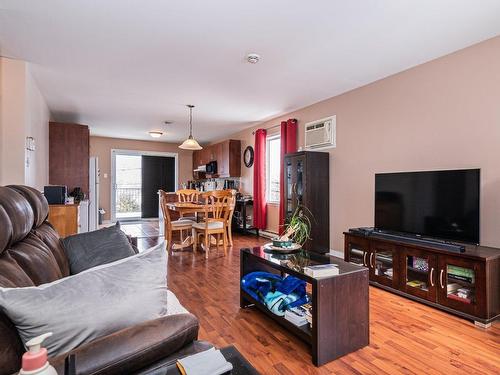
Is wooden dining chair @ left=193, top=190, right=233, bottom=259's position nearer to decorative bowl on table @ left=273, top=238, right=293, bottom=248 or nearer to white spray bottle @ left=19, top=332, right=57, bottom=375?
decorative bowl on table @ left=273, top=238, right=293, bottom=248

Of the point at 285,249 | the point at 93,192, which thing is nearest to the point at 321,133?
the point at 285,249

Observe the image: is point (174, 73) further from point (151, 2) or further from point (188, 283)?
point (188, 283)

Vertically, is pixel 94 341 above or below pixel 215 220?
above

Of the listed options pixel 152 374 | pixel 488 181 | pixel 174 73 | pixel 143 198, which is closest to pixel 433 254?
pixel 488 181

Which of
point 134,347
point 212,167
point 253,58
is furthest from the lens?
point 212,167

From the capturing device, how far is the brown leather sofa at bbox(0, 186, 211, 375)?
717 millimetres

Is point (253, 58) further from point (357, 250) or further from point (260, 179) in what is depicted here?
point (260, 179)

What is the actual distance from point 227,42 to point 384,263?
2663 millimetres

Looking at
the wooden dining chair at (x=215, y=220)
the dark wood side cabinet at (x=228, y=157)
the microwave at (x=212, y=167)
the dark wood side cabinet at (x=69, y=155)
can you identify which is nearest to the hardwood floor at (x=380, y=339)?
the wooden dining chair at (x=215, y=220)

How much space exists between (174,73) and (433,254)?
323 centimetres

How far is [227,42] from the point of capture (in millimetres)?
2576

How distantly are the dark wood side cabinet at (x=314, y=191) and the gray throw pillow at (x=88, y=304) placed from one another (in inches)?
127

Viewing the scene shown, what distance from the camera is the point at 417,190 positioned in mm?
2738

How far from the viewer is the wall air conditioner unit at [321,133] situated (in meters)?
4.14
